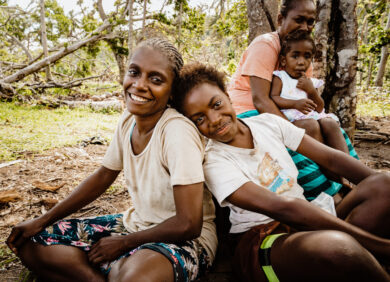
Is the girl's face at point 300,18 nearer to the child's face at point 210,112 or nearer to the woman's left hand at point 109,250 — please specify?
the child's face at point 210,112

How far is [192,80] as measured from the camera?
1.55m

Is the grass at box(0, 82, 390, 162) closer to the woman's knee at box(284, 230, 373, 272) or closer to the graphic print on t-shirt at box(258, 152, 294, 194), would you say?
the graphic print on t-shirt at box(258, 152, 294, 194)

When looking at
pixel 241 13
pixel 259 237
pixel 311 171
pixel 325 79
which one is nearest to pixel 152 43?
pixel 259 237

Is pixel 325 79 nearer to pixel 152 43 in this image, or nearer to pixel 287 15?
pixel 287 15

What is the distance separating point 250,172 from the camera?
155 cm

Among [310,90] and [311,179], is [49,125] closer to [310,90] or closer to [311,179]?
[310,90]

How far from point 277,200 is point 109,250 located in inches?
34.3

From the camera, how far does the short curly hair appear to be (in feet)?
5.11

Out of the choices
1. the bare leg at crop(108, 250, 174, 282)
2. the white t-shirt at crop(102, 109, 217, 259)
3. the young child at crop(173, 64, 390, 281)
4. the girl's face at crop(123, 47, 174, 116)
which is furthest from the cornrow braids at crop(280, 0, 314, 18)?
the bare leg at crop(108, 250, 174, 282)

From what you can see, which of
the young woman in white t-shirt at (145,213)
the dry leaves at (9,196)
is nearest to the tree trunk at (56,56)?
the dry leaves at (9,196)

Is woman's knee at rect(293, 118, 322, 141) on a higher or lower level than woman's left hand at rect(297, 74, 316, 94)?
lower

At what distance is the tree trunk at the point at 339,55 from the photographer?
273cm

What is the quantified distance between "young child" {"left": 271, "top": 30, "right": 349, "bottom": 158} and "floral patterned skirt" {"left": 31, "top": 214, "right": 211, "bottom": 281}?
4.21ft

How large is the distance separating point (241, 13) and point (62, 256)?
22.0ft
